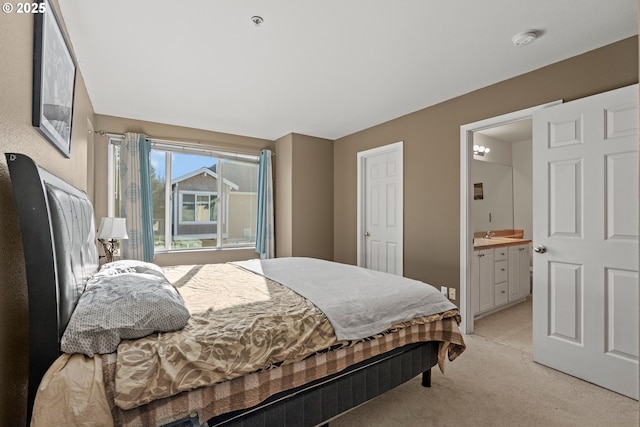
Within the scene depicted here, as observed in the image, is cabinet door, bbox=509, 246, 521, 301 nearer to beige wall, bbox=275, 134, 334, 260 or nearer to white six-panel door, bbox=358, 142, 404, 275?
white six-panel door, bbox=358, 142, 404, 275

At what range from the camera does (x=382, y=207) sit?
434cm

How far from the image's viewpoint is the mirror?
4.82 m

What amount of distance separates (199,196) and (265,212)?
1.03 meters

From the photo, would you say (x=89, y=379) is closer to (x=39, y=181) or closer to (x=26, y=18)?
(x=39, y=181)

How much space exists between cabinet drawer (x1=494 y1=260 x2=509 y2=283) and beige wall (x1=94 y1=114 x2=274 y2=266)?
3490mm

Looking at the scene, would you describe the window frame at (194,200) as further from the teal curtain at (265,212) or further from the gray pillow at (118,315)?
the gray pillow at (118,315)

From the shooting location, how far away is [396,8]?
1.91 m

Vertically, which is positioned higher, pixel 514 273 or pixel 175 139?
pixel 175 139

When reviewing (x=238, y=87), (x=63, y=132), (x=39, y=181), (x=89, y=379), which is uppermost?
(x=238, y=87)

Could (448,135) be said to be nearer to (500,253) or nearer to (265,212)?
(500,253)

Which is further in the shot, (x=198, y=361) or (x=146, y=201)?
(x=146, y=201)

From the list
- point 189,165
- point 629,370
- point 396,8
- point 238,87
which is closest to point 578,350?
point 629,370

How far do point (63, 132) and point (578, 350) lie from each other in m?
3.93

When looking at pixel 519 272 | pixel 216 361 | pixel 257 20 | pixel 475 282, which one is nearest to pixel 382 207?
pixel 475 282
